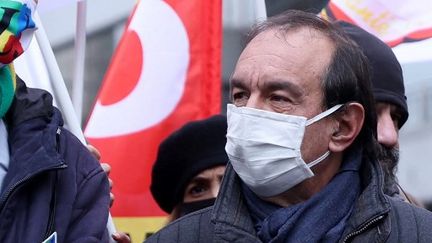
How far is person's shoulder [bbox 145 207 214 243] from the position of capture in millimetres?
2693

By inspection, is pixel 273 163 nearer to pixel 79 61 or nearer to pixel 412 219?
pixel 412 219

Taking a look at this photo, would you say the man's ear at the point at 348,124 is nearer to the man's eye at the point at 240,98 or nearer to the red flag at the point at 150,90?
the man's eye at the point at 240,98

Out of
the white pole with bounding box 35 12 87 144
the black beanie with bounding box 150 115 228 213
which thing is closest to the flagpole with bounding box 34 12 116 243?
the white pole with bounding box 35 12 87 144

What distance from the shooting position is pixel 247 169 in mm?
2646

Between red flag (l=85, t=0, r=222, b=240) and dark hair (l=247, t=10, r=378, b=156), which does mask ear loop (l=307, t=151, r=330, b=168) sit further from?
red flag (l=85, t=0, r=222, b=240)

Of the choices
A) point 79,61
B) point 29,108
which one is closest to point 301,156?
point 29,108

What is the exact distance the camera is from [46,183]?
2.77 metres

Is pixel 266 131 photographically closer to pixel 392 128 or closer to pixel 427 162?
pixel 392 128

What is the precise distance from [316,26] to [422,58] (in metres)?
1.29

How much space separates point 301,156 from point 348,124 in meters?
0.15

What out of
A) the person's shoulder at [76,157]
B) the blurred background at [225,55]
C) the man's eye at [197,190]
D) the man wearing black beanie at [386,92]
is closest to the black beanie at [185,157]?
the man's eye at [197,190]

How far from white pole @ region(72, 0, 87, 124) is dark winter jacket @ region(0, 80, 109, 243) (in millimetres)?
727

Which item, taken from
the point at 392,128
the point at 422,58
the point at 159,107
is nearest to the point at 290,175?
the point at 392,128

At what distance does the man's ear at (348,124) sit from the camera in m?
2.69
